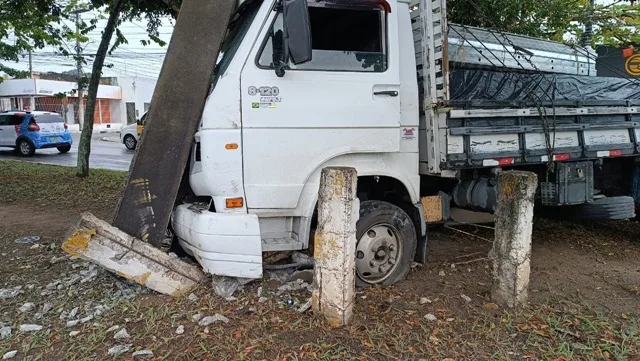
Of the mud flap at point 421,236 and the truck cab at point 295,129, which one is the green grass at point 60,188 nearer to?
the truck cab at point 295,129

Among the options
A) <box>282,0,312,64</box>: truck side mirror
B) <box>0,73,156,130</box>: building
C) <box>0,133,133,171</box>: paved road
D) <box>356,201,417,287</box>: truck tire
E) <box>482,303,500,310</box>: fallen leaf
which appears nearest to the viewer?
<box>282,0,312,64</box>: truck side mirror

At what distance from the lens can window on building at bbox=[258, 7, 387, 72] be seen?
3.83 m

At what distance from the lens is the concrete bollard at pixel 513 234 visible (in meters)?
3.59

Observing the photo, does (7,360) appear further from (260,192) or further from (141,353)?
(260,192)

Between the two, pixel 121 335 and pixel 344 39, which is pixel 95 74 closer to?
pixel 344 39

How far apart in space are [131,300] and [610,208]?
495cm

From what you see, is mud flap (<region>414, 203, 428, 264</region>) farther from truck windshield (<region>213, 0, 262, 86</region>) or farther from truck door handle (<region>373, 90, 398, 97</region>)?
truck windshield (<region>213, 0, 262, 86</region>)

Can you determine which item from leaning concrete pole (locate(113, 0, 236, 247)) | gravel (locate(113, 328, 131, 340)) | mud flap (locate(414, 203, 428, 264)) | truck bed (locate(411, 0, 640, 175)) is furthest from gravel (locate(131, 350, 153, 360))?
truck bed (locate(411, 0, 640, 175))

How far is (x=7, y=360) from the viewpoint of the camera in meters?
3.17

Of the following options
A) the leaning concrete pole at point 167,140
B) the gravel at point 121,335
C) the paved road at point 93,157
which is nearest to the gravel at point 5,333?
the gravel at point 121,335

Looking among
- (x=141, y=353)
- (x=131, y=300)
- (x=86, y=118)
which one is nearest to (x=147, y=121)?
(x=131, y=300)

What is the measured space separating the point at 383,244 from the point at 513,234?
3.41 feet

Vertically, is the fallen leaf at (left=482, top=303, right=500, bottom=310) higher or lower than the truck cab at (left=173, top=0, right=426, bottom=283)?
lower

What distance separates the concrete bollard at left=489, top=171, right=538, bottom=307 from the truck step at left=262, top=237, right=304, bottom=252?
4.93 feet
